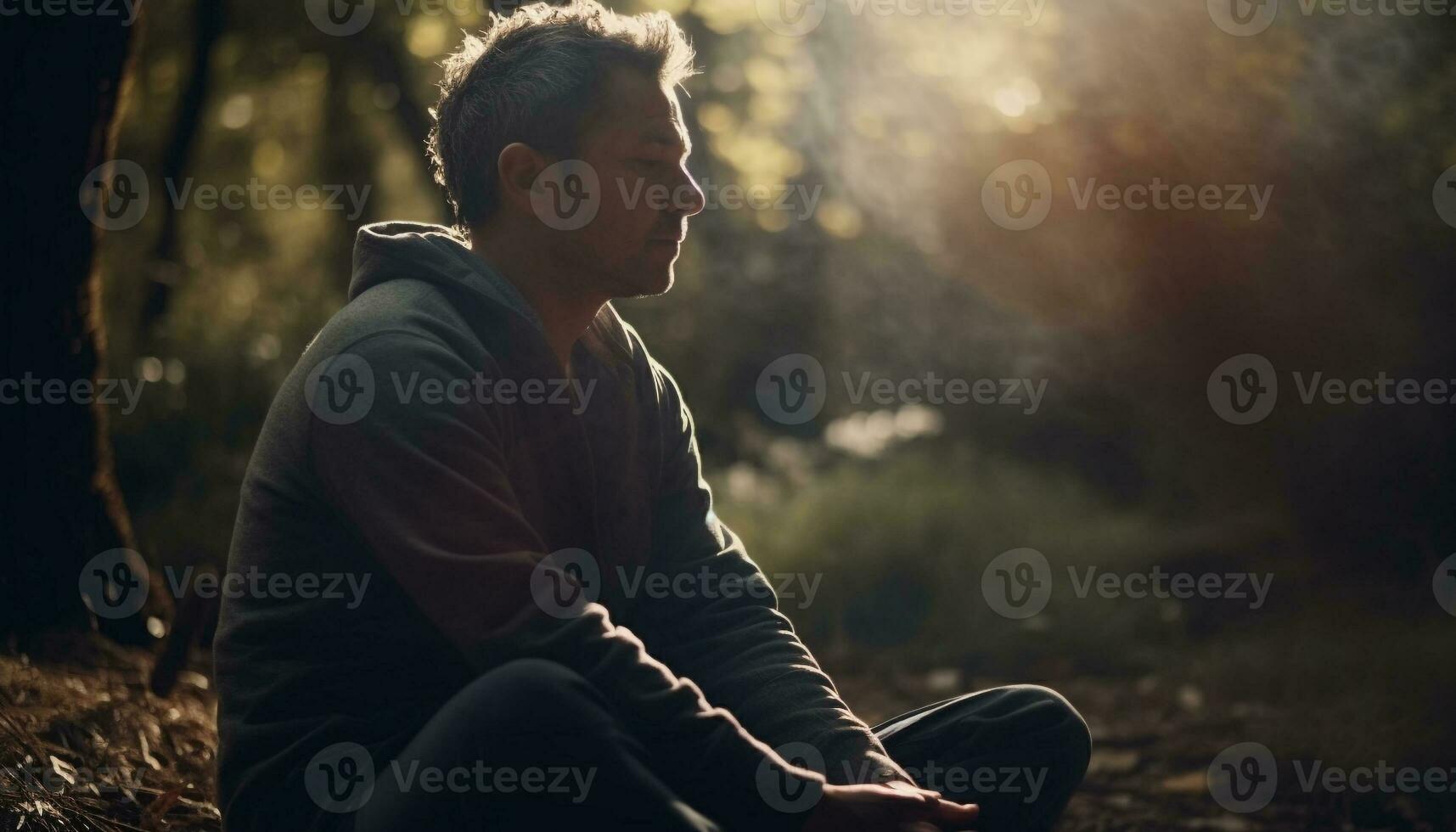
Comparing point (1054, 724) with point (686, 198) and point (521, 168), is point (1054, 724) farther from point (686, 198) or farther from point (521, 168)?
point (521, 168)

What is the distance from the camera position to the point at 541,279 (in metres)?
2.60

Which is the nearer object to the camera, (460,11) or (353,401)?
(353,401)

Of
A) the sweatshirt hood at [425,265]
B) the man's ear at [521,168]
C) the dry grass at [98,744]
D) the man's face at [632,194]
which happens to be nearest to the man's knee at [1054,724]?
the man's face at [632,194]

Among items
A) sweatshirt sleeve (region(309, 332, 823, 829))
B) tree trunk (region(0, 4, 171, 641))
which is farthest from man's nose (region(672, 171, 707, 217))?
tree trunk (region(0, 4, 171, 641))

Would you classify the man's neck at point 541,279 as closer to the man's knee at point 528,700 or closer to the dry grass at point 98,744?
the man's knee at point 528,700

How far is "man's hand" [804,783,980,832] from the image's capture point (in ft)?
6.61

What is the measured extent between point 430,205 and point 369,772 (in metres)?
8.86

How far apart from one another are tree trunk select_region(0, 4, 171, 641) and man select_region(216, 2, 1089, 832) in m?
1.82

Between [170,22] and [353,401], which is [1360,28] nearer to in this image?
[353,401]

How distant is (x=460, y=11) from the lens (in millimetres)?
6930

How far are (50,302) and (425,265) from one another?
228 cm

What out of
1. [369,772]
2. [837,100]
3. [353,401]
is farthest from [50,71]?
[837,100]

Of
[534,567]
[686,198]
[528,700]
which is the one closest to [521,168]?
[686,198]

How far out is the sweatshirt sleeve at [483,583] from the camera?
1969 millimetres
